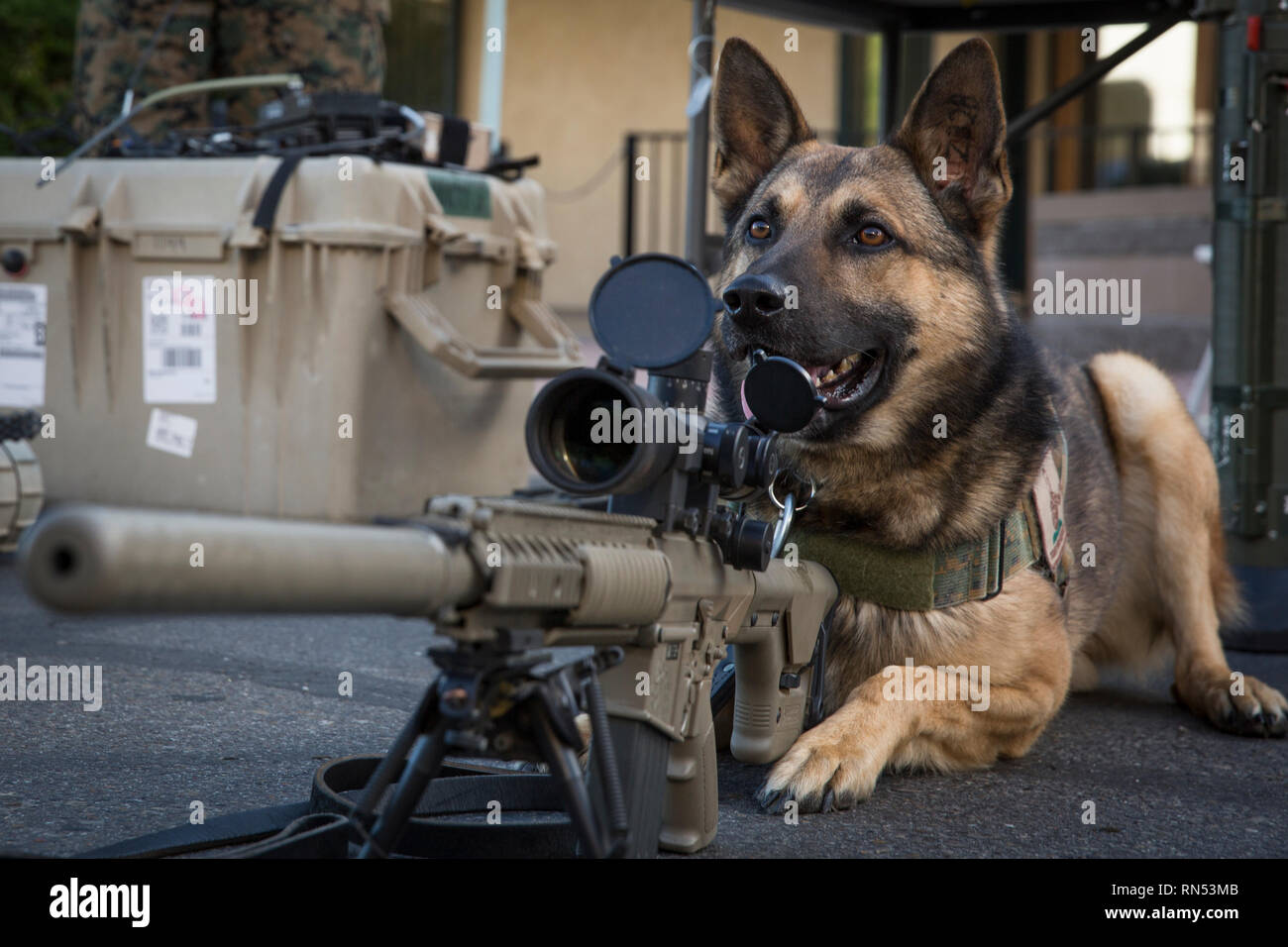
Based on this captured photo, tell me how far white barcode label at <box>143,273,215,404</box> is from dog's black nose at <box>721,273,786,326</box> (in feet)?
9.83

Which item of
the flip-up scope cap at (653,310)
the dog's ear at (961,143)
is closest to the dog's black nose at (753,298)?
the dog's ear at (961,143)

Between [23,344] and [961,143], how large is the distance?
3.81 m

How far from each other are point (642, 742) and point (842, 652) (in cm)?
118

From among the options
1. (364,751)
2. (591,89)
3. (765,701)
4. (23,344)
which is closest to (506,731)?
(765,701)

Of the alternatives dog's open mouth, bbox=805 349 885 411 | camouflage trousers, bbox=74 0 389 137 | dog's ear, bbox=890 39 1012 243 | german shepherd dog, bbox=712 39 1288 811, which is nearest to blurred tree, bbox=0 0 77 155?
camouflage trousers, bbox=74 0 389 137

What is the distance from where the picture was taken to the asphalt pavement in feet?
8.38

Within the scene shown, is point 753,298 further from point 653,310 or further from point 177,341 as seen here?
point 177,341

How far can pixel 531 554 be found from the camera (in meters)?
1.57

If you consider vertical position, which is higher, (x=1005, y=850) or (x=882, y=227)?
(x=882, y=227)

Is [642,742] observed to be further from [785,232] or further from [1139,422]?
[1139,422]

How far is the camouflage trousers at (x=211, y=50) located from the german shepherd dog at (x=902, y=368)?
3.22m

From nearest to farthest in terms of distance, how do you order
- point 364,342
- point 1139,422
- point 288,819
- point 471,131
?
point 288,819 < point 1139,422 < point 364,342 < point 471,131

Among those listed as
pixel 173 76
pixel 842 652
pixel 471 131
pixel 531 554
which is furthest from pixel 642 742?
pixel 173 76

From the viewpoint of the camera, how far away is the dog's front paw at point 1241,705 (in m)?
3.62
